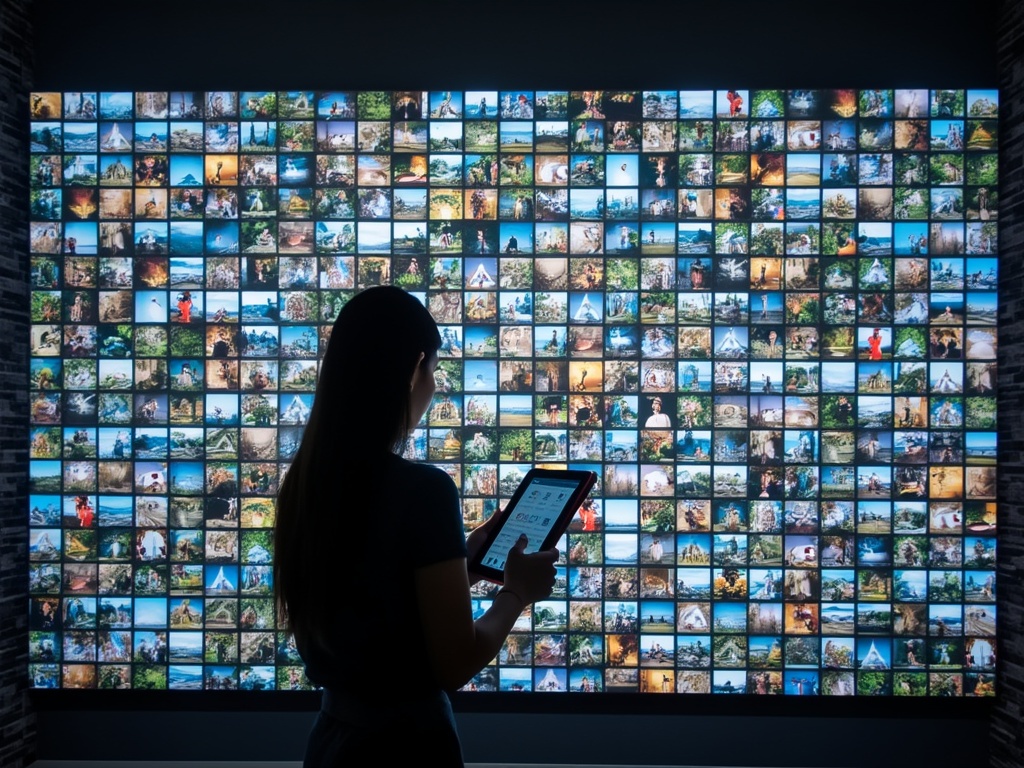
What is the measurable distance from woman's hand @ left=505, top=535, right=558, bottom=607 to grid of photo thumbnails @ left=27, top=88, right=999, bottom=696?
1.79m

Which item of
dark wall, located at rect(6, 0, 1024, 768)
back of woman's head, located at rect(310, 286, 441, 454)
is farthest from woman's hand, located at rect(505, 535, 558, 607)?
dark wall, located at rect(6, 0, 1024, 768)

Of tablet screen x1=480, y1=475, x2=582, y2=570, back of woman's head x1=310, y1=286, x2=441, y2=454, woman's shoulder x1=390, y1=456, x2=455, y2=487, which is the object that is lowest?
tablet screen x1=480, y1=475, x2=582, y2=570

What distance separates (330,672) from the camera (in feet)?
4.23

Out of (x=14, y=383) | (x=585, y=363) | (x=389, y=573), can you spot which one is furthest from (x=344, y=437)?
(x=14, y=383)

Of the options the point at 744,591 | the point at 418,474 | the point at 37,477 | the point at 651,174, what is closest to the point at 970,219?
the point at 651,174

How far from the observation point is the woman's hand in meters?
1.51

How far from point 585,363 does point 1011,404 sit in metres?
1.76

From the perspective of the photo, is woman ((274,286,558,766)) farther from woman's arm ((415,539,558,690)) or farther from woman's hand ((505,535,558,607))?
woman's hand ((505,535,558,607))

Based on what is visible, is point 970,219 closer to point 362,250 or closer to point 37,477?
point 362,250

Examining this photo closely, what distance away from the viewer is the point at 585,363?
131 inches

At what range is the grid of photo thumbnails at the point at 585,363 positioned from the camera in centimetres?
330
